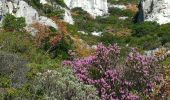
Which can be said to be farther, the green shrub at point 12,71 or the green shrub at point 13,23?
the green shrub at point 13,23

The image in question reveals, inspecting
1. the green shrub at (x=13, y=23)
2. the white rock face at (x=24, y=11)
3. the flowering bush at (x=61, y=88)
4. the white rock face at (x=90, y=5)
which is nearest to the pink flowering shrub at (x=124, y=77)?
the flowering bush at (x=61, y=88)

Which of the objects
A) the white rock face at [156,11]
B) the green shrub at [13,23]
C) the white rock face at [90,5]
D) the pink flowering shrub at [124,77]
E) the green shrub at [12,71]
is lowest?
the white rock face at [90,5]

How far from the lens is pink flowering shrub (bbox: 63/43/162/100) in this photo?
930 inches

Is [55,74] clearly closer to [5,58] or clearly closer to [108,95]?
[108,95]

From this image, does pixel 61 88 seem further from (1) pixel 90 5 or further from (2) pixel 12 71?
(1) pixel 90 5

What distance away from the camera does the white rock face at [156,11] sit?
92100 millimetres

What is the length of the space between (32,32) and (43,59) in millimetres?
15479

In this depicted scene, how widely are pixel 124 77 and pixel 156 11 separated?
70.7m

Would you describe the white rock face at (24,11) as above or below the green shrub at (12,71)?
below

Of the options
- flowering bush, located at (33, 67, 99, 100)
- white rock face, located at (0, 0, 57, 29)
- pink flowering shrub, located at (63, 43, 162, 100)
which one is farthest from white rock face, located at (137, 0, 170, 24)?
flowering bush, located at (33, 67, 99, 100)

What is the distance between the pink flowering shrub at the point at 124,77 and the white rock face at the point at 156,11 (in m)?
68.2

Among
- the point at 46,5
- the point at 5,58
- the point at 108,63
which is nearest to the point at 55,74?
the point at 108,63

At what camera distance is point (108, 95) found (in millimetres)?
23516

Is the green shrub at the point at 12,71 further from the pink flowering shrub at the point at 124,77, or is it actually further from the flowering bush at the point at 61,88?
the pink flowering shrub at the point at 124,77
